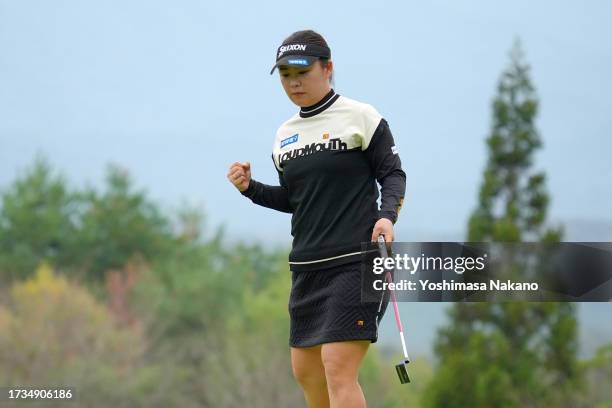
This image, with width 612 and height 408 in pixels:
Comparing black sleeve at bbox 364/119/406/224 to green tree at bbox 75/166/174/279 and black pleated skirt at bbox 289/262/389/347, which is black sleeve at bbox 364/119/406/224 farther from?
green tree at bbox 75/166/174/279

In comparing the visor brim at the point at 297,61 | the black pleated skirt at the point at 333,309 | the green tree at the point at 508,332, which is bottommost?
the black pleated skirt at the point at 333,309

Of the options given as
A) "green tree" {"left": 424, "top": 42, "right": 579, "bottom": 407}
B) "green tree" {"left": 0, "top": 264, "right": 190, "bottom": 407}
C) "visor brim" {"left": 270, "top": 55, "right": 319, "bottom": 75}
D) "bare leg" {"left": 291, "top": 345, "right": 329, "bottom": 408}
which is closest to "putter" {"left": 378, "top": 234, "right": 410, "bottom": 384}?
"bare leg" {"left": 291, "top": 345, "right": 329, "bottom": 408}

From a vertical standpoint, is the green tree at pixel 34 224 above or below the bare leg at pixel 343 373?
above

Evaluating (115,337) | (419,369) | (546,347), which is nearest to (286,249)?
(419,369)

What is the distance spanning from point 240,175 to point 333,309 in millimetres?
852

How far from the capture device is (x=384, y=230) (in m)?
4.67

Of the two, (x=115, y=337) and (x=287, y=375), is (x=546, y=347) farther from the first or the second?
(x=115, y=337)

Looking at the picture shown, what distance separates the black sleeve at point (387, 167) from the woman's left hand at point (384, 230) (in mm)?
115

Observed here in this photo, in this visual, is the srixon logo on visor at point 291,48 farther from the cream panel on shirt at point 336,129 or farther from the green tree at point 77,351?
the green tree at point 77,351

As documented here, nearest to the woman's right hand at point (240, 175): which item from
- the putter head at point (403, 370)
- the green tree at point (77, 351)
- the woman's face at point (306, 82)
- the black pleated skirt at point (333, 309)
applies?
the woman's face at point (306, 82)

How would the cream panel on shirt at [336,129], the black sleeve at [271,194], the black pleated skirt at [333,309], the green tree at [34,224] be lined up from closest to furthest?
the black pleated skirt at [333,309] → the cream panel on shirt at [336,129] → the black sleeve at [271,194] → the green tree at [34,224]

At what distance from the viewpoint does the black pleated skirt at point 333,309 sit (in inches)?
187

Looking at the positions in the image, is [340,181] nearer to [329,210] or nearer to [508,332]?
[329,210]

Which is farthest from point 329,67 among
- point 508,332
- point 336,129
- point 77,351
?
point 77,351
